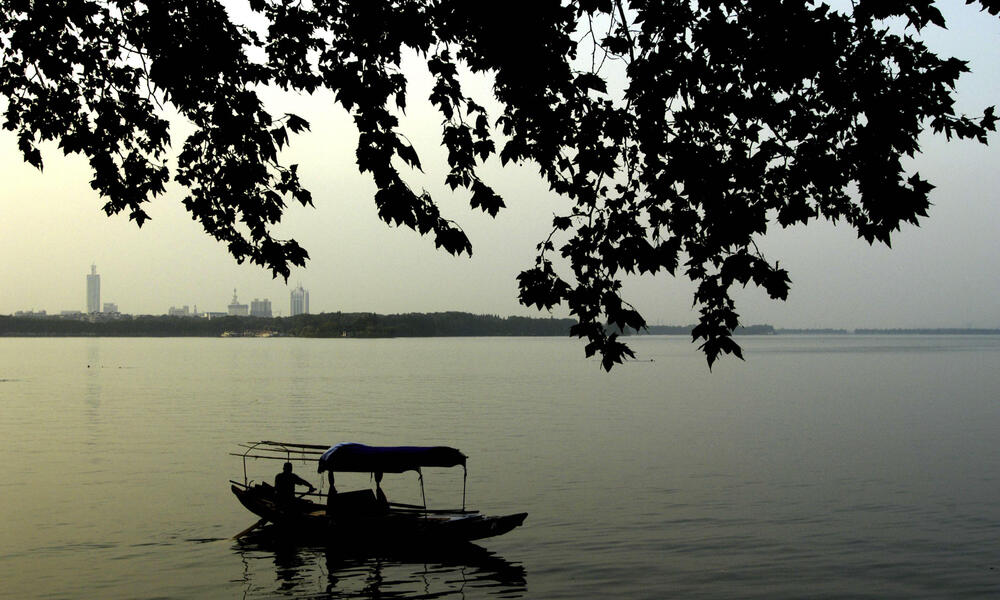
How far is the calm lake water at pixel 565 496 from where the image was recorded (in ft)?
69.3

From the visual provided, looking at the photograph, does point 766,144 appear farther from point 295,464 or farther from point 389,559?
point 295,464

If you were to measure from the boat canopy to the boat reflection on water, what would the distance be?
2.08 metres

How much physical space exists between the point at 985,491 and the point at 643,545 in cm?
1448

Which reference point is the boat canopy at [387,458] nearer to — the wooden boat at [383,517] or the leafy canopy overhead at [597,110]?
the wooden boat at [383,517]

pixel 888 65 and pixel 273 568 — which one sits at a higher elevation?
pixel 888 65

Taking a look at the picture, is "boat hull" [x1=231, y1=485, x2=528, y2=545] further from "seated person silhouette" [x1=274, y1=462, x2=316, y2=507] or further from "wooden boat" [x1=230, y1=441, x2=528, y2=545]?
"seated person silhouette" [x1=274, y1=462, x2=316, y2=507]

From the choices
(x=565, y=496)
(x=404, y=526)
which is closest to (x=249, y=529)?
(x=404, y=526)

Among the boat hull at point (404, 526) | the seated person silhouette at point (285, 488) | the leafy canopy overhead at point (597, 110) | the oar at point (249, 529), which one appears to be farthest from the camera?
the seated person silhouette at point (285, 488)

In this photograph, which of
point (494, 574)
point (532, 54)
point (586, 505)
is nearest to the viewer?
point (532, 54)

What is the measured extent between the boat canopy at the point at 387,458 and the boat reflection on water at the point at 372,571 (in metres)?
2.08

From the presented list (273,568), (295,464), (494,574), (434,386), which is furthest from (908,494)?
(434,386)

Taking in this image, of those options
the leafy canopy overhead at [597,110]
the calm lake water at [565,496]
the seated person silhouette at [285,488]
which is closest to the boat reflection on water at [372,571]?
the calm lake water at [565,496]

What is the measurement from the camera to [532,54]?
8328mm

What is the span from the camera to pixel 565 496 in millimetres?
30984
